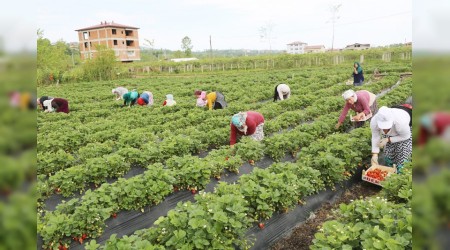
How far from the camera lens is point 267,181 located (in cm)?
519

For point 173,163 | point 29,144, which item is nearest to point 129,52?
point 173,163

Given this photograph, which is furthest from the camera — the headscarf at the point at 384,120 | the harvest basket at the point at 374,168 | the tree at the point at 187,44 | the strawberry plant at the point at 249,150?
the tree at the point at 187,44

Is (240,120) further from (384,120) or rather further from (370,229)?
(370,229)

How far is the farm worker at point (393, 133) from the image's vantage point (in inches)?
218

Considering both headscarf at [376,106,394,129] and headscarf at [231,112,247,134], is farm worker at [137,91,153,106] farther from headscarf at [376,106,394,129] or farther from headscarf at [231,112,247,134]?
headscarf at [376,106,394,129]

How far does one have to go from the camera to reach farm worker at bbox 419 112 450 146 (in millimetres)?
544

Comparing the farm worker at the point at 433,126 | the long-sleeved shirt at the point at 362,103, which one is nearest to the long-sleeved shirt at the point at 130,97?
the long-sleeved shirt at the point at 362,103

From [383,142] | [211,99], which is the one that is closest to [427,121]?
[383,142]

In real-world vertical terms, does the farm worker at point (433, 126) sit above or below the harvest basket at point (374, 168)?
above

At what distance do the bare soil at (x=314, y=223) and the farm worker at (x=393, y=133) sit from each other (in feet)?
2.18

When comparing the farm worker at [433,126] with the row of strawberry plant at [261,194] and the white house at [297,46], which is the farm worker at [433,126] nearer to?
the row of strawberry plant at [261,194]

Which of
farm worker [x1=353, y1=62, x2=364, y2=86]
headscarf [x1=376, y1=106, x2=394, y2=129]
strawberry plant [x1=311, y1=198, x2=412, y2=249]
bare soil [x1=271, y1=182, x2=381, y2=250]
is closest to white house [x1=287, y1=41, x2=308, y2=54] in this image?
farm worker [x1=353, y1=62, x2=364, y2=86]

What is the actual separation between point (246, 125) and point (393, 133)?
9.82ft

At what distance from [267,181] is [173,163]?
2.11 metres
